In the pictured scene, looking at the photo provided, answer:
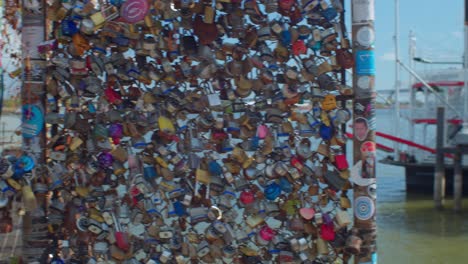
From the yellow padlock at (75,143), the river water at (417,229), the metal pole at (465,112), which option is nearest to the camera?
the yellow padlock at (75,143)

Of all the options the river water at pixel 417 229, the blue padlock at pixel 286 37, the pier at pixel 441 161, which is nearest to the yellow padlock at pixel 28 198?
the blue padlock at pixel 286 37

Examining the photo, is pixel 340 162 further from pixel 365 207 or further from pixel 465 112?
pixel 465 112

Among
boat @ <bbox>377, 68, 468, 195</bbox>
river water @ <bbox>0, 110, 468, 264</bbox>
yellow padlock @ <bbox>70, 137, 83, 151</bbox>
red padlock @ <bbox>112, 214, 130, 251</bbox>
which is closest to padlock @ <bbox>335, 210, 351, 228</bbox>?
red padlock @ <bbox>112, 214, 130, 251</bbox>

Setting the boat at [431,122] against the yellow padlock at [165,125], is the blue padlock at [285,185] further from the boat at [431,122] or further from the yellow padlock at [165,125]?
the boat at [431,122]

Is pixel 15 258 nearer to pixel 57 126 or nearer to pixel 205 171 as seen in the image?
pixel 57 126

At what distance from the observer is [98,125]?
417 centimetres

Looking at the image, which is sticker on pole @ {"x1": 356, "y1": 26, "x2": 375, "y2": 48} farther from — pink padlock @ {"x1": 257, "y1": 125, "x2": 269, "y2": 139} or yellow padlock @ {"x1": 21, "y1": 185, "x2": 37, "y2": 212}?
yellow padlock @ {"x1": 21, "y1": 185, "x2": 37, "y2": 212}

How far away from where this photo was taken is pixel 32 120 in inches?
165

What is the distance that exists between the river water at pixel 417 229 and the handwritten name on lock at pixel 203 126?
4.26 m

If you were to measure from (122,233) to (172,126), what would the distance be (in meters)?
0.81

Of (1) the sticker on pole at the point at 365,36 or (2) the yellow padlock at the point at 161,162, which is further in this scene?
(2) the yellow padlock at the point at 161,162

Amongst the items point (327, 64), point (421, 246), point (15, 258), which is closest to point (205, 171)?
point (327, 64)

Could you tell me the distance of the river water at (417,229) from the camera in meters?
13.4

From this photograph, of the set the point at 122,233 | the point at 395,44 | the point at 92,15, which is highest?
the point at 92,15
